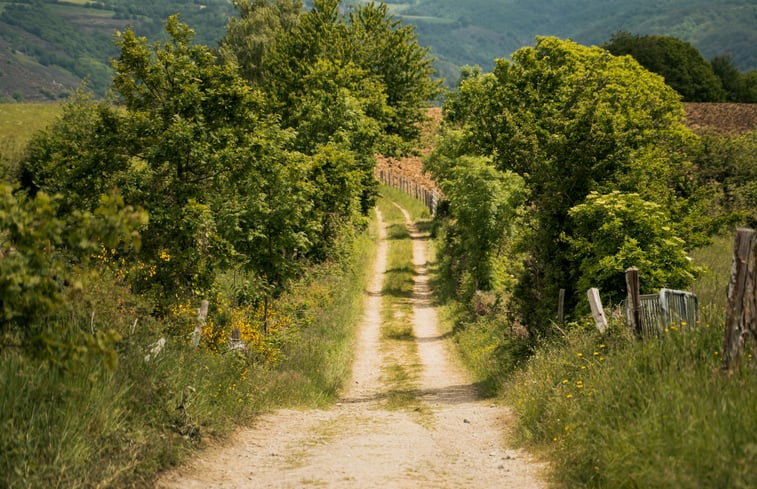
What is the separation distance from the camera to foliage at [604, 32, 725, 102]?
10206 cm

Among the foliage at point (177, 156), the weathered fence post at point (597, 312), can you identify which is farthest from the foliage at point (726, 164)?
the foliage at point (177, 156)

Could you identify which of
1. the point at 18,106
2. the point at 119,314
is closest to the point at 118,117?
the point at 119,314

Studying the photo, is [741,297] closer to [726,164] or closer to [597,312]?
[597,312]

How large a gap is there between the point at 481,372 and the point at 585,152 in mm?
6151

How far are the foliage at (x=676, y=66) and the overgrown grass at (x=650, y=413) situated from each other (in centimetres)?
9663

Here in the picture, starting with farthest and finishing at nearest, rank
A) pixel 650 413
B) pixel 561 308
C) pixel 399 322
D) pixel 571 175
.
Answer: pixel 399 322 < pixel 571 175 < pixel 561 308 < pixel 650 413

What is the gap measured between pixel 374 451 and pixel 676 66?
339ft

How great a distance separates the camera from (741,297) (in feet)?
25.2

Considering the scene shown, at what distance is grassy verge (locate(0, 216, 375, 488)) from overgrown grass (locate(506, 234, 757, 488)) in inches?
169

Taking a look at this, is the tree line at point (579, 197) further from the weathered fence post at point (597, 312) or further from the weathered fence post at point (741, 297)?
the weathered fence post at point (741, 297)

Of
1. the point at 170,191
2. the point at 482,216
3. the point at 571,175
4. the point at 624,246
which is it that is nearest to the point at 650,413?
the point at 624,246

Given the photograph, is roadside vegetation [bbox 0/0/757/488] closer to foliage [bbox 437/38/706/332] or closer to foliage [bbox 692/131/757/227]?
foliage [bbox 437/38/706/332]

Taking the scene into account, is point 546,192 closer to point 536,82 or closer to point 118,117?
point 118,117

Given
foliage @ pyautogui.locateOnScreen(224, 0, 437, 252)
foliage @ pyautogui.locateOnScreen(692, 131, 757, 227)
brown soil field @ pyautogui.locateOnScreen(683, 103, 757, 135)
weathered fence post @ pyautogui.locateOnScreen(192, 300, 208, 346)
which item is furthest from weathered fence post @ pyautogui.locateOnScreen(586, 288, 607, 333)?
brown soil field @ pyautogui.locateOnScreen(683, 103, 757, 135)
